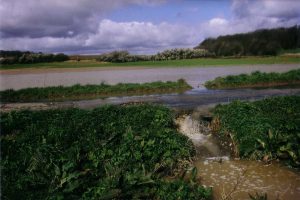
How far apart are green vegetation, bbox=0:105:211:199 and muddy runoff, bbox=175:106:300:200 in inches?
22.8

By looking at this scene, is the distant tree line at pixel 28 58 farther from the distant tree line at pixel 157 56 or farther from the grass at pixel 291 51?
the grass at pixel 291 51

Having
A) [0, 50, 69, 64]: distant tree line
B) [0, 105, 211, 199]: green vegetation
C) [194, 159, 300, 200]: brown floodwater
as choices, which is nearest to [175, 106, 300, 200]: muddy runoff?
[194, 159, 300, 200]: brown floodwater

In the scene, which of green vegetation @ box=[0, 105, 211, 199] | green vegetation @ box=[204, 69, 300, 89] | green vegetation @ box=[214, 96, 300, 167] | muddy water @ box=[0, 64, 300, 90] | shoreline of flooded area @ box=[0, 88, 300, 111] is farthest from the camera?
muddy water @ box=[0, 64, 300, 90]

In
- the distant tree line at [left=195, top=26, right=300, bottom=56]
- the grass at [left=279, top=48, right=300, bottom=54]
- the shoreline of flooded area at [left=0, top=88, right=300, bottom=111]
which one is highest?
the distant tree line at [left=195, top=26, right=300, bottom=56]

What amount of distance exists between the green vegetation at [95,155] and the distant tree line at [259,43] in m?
→ 56.9

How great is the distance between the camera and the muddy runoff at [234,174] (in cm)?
971

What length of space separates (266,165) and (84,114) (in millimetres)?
5910

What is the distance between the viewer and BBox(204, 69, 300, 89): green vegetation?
28123 mm

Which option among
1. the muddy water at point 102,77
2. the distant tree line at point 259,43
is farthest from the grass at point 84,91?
the distant tree line at point 259,43

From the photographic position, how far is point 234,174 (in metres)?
10.9

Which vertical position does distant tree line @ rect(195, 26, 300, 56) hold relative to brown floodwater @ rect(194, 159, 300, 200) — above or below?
above

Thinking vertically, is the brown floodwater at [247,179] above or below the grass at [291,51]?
below

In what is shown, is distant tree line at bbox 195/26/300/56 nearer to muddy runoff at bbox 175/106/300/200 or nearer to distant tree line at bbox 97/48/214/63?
distant tree line at bbox 97/48/214/63

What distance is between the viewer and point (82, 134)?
11.7 m
